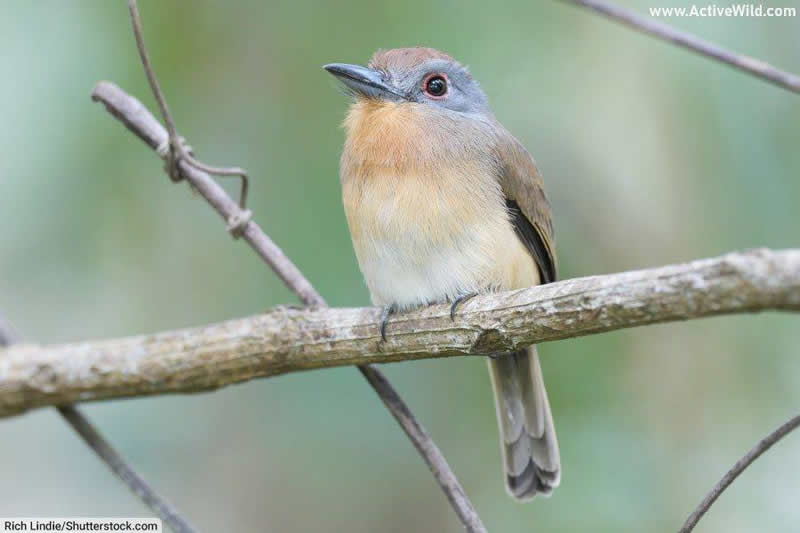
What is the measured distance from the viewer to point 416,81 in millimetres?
3338

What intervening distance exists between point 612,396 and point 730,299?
153cm

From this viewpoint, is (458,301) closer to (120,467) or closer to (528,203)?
(528,203)

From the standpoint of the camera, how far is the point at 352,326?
2.49 meters

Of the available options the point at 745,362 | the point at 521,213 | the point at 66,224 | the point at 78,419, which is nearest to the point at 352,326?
the point at 78,419

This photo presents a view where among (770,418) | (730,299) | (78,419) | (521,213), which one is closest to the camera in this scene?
(730,299)

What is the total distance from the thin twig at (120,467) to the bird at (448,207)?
0.75 meters

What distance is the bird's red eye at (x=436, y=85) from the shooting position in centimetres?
335

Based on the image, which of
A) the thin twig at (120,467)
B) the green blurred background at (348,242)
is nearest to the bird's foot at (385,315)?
the green blurred background at (348,242)

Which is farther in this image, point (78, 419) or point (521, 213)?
point (521, 213)

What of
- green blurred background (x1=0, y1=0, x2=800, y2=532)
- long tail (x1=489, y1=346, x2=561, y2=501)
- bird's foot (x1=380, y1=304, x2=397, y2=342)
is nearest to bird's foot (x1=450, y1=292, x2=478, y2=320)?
bird's foot (x1=380, y1=304, x2=397, y2=342)

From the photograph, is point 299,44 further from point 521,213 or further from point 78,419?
point 78,419

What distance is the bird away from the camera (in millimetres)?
2867

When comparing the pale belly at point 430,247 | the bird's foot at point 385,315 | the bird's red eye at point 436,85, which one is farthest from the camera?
the bird's red eye at point 436,85

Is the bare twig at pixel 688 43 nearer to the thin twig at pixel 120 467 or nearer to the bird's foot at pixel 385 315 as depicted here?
the bird's foot at pixel 385 315
